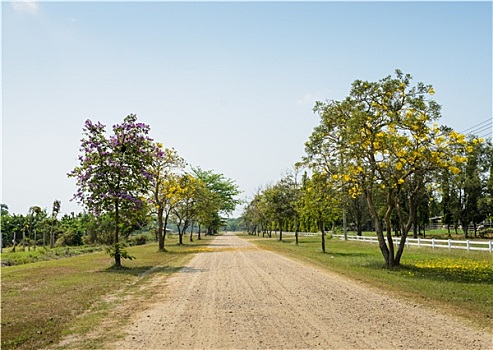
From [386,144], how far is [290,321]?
36.7ft

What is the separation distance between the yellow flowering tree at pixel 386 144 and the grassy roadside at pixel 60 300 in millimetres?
8981

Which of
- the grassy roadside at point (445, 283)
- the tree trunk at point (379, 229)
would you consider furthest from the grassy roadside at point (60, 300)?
the tree trunk at point (379, 229)

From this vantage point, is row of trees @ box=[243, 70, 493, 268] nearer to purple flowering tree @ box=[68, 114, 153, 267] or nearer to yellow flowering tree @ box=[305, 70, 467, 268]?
yellow flowering tree @ box=[305, 70, 467, 268]

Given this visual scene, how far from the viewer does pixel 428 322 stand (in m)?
8.58

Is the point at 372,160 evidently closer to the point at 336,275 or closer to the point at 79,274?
the point at 336,275

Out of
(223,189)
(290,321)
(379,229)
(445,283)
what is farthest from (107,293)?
(223,189)

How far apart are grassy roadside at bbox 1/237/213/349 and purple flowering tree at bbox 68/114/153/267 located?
3166mm

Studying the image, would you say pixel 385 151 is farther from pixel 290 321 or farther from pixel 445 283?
pixel 290 321

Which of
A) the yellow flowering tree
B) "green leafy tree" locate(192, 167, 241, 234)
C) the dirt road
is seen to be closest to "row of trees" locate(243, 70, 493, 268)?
the yellow flowering tree

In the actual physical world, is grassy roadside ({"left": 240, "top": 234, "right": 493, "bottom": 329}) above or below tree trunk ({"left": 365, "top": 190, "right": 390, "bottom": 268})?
below

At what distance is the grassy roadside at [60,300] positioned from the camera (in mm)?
8258

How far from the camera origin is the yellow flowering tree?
17297 millimetres

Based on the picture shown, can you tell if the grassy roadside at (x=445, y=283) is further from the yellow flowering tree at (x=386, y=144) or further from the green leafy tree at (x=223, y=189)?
the green leafy tree at (x=223, y=189)

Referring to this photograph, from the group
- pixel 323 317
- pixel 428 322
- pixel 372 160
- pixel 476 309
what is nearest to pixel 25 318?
pixel 323 317
